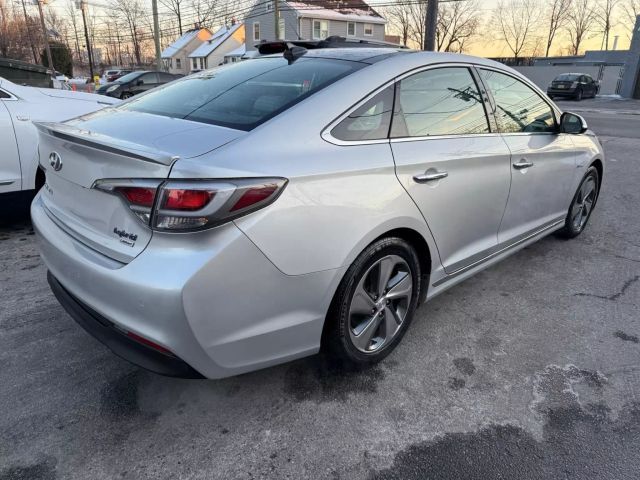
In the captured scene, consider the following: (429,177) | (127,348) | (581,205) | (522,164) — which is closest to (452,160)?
(429,177)

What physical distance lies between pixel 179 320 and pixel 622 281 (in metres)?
3.53

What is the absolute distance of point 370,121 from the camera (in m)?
2.29

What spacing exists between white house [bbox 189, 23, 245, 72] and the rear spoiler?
58.1 m

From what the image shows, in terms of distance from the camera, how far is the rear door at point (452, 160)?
2.44 m

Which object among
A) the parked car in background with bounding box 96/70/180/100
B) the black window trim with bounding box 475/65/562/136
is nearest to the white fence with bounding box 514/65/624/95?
the parked car in background with bounding box 96/70/180/100

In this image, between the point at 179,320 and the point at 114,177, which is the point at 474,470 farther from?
the point at 114,177

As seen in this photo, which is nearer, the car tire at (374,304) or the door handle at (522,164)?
the car tire at (374,304)

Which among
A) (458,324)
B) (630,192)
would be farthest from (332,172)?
(630,192)

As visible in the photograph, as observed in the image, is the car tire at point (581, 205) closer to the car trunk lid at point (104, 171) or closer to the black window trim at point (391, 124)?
the black window trim at point (391, 124)

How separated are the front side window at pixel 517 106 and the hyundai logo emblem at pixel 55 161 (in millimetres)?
2508

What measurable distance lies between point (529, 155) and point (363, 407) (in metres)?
2.09

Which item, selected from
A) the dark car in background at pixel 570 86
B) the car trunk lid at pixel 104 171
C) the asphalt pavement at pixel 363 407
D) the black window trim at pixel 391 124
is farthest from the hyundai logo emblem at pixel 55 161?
the dark car in background at pixel 570 86

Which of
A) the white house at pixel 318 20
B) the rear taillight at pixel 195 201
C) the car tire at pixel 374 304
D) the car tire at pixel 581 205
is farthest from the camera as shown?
the white house at pixel 318 20

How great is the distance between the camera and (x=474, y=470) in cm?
197
